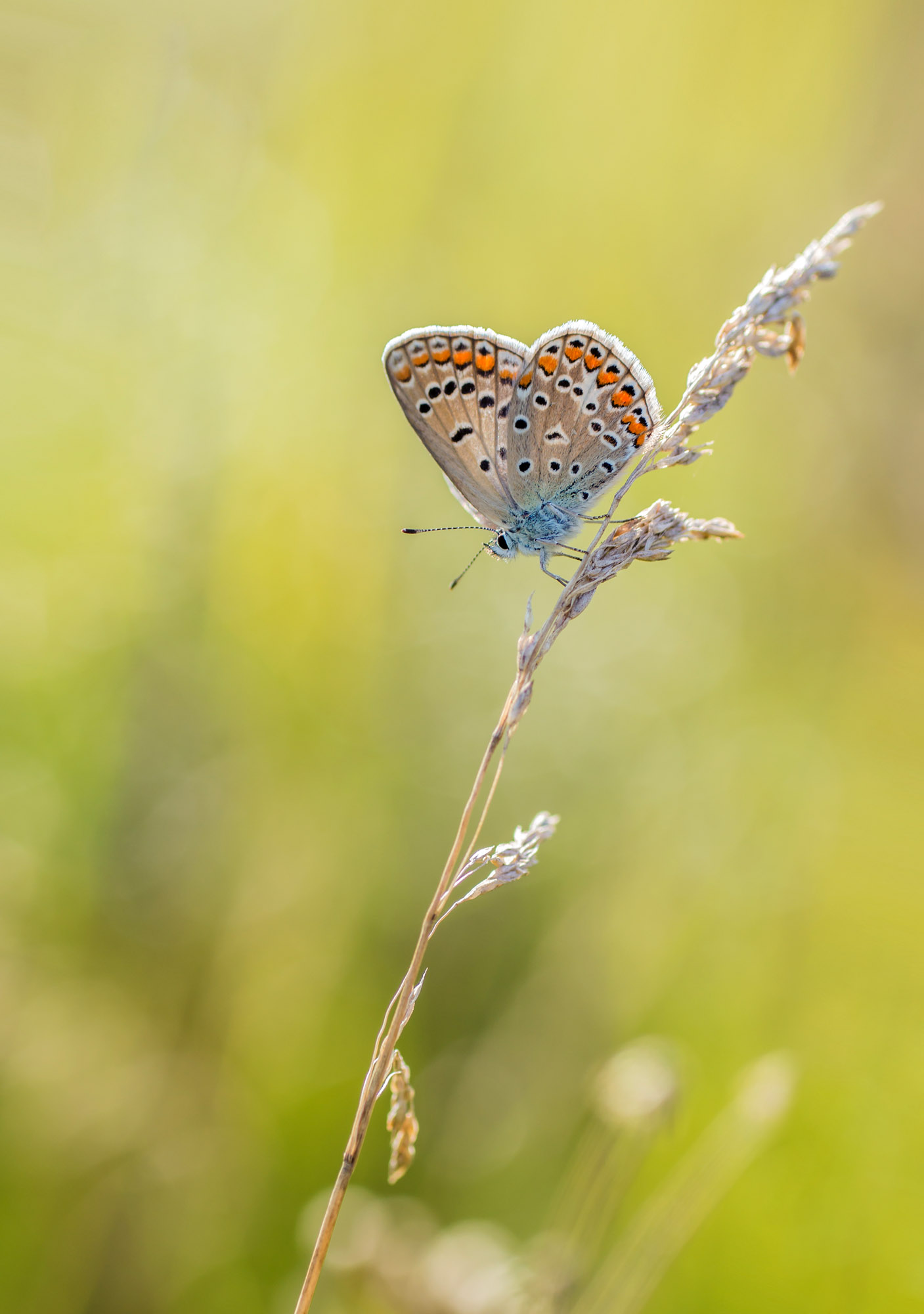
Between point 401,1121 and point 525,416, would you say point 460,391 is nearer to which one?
point 525,416

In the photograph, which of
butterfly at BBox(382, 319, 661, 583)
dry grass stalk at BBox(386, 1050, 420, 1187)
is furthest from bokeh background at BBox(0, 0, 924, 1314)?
dry grass stalk at BBox(386, 1050, 420, 1187)

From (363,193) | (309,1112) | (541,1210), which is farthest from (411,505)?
(541,1210)

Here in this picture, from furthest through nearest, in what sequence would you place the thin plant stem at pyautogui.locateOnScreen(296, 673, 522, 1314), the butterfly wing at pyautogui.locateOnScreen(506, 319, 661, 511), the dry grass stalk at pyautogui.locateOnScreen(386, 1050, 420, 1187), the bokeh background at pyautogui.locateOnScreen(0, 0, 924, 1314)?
the bokeh background at pyautogui.locateOnScreen(0, 0, 924, 1314)
the butterfly wing at pyautogui.locateOnScreen(506, 319, 661, 511)
the dry grass stalk at pyautogui.locateOnScreen(386, 1050, 420, 1187)
the thin plant stem at pyautogui.locateOnScreen(296, 673, 522, 1314)

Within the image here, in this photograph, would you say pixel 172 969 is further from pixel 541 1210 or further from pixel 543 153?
pixel 543 153

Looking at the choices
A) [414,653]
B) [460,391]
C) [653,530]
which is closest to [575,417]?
[460,391]

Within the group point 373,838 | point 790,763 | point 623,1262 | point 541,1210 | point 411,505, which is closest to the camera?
point 623,1262

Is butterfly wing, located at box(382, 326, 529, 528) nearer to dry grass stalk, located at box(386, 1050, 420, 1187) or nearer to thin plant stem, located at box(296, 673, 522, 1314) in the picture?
thin plant stem, located at box(296, 673, 522, 1314)

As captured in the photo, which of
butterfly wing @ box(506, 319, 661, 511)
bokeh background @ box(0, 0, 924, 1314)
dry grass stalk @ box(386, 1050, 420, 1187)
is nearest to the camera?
dry grass stalk @ box(386, 1050, 420, 1187)
